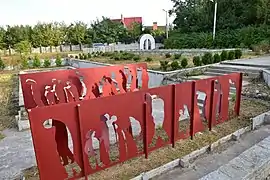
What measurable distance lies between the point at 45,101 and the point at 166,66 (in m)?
5.95

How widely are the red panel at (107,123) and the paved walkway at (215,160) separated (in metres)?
0.63

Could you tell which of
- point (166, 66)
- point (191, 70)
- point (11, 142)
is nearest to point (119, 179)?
point (11, 142)

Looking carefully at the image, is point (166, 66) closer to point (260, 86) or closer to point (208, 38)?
point (260, 86)

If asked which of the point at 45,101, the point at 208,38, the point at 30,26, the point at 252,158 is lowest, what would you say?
the point at 252,158

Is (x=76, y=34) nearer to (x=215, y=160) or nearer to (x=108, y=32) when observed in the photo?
(x=108, y=32)

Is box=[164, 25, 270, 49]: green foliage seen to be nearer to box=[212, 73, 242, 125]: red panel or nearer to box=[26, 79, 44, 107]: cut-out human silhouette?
box=[212, 73, 242, 125]: red panel

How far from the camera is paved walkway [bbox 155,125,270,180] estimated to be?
3.05 metres

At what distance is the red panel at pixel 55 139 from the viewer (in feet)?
8.12

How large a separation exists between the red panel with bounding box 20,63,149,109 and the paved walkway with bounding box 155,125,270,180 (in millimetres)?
3072

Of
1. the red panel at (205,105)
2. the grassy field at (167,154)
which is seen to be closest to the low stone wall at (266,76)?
the grassy field at (167,154)

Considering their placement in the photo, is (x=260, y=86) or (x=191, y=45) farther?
(x=191, y=45)

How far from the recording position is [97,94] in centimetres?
603

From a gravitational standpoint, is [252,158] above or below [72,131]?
below

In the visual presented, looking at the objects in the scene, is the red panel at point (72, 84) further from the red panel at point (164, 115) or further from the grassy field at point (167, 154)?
the red panel at point (164, 115)
